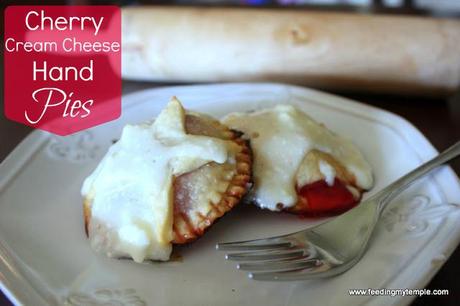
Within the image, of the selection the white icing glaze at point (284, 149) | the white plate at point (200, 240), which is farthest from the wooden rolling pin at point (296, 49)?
the white icing glaze at point (284, 149)

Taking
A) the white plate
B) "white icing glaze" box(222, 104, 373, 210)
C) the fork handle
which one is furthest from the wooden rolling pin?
the fork handle

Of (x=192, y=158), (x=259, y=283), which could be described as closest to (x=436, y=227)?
(x=259, y=283)

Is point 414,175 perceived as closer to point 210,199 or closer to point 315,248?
point 315,248

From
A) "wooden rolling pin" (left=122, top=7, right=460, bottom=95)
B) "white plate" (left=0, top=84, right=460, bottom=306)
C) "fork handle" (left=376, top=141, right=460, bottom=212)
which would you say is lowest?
"white plate" (left=0, top=84, right=460, bottom=306)

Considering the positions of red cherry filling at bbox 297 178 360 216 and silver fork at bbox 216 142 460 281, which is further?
red cherry filling at bbox 297 178 360 216

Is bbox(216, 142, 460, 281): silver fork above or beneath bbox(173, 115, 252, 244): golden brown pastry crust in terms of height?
beneath

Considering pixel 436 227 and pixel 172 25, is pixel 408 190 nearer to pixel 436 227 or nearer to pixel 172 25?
pixel 436 227

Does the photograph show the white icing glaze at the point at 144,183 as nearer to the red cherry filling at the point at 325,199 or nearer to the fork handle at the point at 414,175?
the red cherry filling at the point at 325,199

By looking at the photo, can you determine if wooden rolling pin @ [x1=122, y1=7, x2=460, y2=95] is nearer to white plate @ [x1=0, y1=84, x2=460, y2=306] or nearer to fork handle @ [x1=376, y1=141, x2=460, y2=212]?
white plate @ [x1=0, y1=84, x2=460, y2=306]
